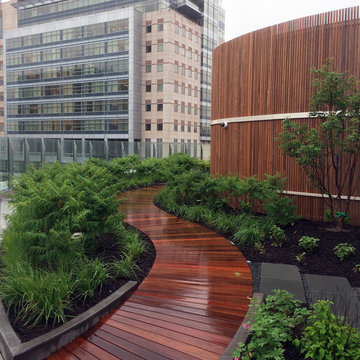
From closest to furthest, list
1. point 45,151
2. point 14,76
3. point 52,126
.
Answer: point 45,151, point 52,126, point 14,76

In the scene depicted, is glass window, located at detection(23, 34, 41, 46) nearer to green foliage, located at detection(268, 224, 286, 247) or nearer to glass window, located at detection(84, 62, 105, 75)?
glass window, located at detection(84, 62, 105, 75)

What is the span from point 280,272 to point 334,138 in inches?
119

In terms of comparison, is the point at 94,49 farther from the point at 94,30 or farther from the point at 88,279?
the point at 88,279

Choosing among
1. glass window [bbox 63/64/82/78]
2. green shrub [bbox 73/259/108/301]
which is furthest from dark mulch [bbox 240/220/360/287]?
glass window [bbox 63/64/82/78]

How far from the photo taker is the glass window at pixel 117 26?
174ft

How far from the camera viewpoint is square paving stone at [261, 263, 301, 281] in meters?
5.16

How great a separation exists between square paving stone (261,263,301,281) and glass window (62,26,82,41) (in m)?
60.0

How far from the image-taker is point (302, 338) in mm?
2943

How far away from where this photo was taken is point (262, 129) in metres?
A: 8.63

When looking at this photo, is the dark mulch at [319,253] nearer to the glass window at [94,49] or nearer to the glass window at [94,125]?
the glass window at [94,125]

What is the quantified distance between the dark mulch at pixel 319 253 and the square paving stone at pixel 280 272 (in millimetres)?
175

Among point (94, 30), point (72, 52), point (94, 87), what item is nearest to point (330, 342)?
point (94, 87)

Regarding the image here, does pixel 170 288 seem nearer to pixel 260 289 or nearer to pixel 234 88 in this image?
pixel 260 289

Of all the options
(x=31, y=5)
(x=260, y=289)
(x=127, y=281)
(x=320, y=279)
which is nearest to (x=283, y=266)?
(x=320, y=279)
